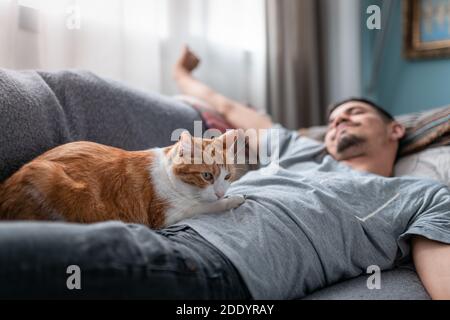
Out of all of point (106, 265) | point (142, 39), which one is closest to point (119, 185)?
point (106, 265)

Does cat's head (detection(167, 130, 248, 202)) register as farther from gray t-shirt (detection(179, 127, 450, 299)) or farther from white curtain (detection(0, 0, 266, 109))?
white curtain (detection(0, 0, 266, 109))

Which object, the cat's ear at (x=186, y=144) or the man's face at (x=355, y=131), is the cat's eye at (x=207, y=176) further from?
the man's face at (x=355, y=131)

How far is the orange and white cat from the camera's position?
0.82 meters

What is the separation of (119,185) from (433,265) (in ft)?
2.38

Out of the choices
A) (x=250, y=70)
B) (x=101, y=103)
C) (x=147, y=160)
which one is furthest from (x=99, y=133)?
(x=250, y=70)

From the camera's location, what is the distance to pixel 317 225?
1.01 m

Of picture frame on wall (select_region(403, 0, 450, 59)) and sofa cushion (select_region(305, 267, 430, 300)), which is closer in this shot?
sofa cushion (select_region(305, 267, 430, 300))

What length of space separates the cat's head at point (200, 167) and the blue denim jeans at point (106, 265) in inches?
6.7

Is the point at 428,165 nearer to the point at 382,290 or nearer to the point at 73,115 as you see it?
the point at 382,290

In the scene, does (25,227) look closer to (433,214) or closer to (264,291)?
(264,291)

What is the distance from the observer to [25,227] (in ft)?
2.15

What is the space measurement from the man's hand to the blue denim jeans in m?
0.42

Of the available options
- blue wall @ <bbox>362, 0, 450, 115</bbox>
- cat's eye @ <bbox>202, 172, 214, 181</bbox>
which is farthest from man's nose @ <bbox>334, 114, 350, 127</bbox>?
blue wall @ <bbox>362, 0, 450, 115</bbox>
